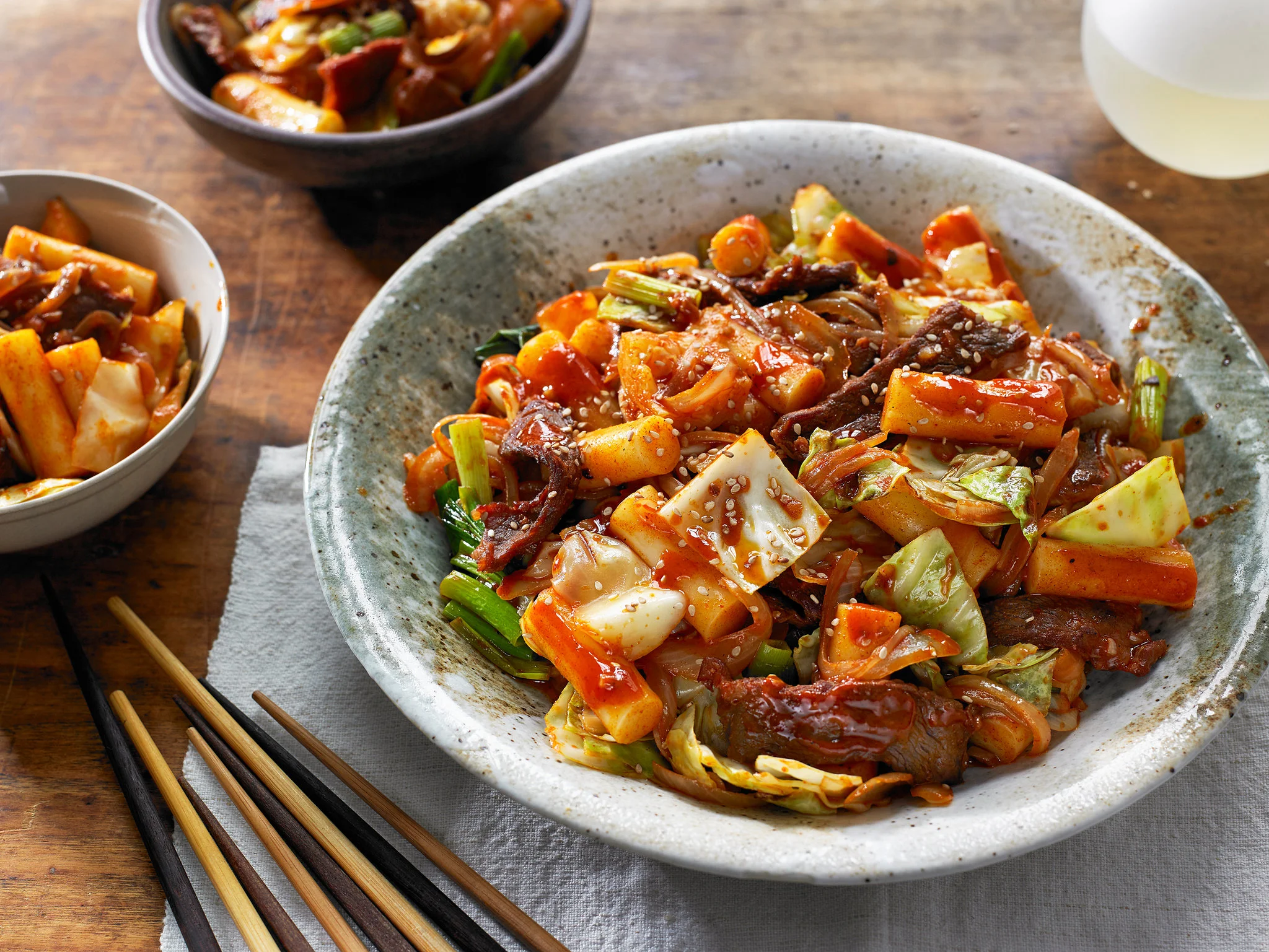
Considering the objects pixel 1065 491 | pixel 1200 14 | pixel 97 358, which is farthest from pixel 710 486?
pixel 1200 14

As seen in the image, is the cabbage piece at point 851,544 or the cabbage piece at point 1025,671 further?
the cabbage piece at point 851,544

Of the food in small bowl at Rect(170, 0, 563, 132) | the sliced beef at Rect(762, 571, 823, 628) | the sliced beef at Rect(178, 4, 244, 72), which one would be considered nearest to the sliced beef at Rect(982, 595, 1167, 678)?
the sliced beef at Rect(762, 571, 823, 628)

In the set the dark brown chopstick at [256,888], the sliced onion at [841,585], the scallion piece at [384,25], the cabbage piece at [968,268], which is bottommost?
the dark brown chopstick at [256,888]

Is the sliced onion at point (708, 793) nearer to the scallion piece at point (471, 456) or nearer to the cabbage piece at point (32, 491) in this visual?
the scallion piece at point (471, 456)

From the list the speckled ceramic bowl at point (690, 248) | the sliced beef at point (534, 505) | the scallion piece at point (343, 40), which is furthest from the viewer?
the scallion piece at point (343, 40)

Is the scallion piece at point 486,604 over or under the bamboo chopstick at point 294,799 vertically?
over

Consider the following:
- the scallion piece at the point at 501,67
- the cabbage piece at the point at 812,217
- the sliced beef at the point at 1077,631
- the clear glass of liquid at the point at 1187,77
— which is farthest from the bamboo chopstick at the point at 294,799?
the clear glass of liquid at the point at 1187,77

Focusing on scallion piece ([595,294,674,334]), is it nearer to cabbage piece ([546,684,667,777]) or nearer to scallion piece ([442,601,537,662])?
scallion piece ([442,601,537,662])
